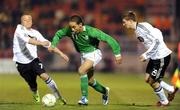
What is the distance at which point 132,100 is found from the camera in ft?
50.5

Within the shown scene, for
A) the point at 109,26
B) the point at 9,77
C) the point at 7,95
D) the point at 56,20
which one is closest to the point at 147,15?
the point at 109,26

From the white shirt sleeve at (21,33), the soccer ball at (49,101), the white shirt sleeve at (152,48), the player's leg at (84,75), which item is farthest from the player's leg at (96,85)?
the white shirt sleeve at (21,33)

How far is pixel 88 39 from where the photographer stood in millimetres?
13398

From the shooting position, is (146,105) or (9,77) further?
(9,77)

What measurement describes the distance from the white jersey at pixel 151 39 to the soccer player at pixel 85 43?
1.96 feet

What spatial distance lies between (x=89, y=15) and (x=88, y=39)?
17539mm

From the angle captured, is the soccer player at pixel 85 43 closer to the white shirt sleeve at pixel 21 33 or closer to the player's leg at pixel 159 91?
the white shirt sleeve at pixel 21 33

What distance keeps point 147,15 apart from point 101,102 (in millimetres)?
17284

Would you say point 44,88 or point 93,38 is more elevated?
point 93,38

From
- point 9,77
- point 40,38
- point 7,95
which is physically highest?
point 40,38

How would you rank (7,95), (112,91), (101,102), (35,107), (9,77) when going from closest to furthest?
(35,107)
(101,102)
(7,95)
(112,91)
(9,77)

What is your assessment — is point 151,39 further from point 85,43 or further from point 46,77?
point 46,77

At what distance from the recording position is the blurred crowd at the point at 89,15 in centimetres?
2958

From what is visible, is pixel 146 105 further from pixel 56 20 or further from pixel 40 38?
pixel 56 20
